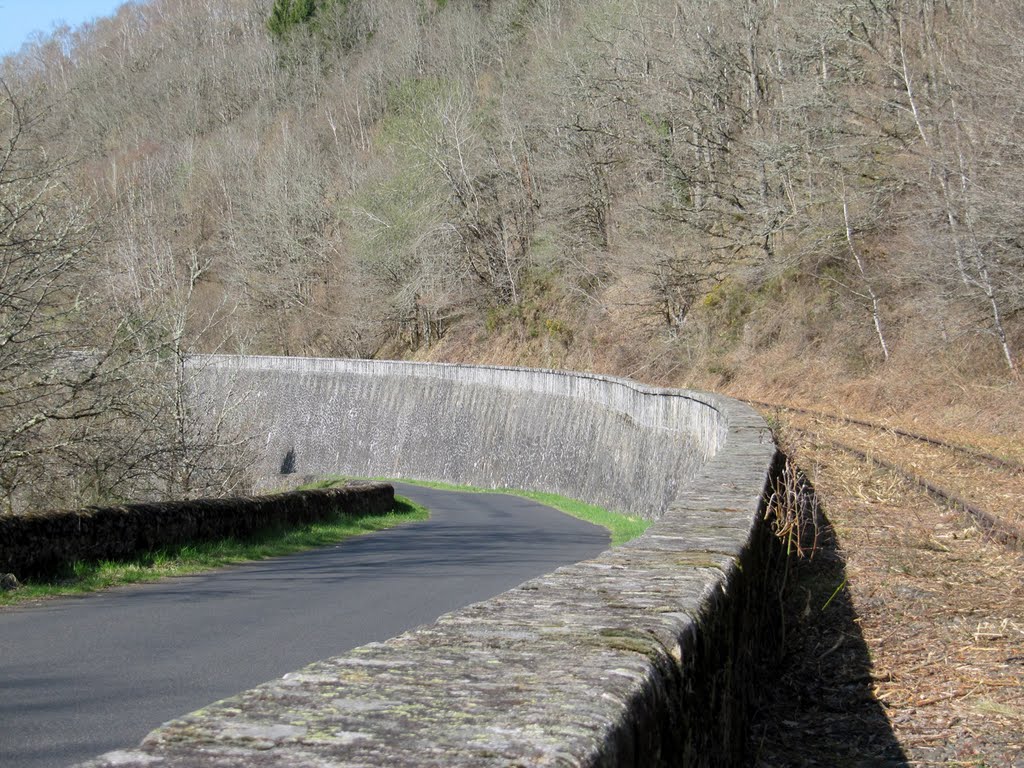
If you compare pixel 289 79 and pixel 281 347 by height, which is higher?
pixel 289 79

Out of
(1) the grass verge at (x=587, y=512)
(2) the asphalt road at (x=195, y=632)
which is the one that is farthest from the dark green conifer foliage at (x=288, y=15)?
(2) the asphalt road at (x=195, y=632)

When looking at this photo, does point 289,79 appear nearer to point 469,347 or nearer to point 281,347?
point 281,347

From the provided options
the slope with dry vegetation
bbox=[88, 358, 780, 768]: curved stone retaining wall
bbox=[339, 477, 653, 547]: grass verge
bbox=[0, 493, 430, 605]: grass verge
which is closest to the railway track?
the slope with dry vegetation

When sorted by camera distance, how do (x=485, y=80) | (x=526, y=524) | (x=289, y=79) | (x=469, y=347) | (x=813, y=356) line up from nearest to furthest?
(x=526, y=524)
(x=813, y=356)
(x=469, y=347)
(x=485, y=80)
(x=289, y=79)

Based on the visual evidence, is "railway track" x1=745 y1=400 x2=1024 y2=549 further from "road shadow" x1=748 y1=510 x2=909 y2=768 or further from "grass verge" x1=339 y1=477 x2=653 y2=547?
"grass verge" x1=339 y1=477 x2=653 y2=547

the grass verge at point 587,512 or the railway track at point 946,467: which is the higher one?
the railway track at point 946,467

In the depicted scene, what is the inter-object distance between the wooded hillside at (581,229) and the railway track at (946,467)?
5.68 meters

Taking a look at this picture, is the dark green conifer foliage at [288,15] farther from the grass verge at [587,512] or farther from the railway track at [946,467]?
the railway track at [946,467]

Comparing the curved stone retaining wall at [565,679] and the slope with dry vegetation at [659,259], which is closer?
the curved stone retaining wall at [565,679]

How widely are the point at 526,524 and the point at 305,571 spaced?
34.7ft

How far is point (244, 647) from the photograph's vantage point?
27.4 ft

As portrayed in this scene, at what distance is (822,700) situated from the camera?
5.75m

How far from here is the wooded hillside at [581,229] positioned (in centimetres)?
1669

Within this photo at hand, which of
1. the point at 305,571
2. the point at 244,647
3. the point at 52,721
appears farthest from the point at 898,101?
the point at 52,721
